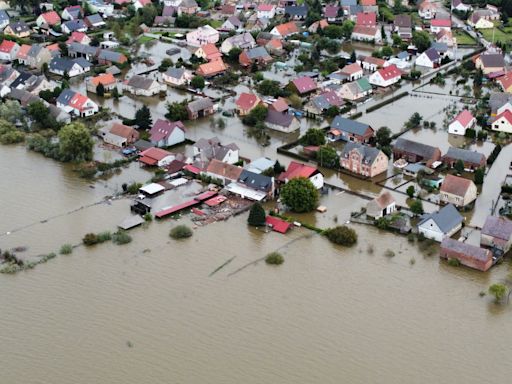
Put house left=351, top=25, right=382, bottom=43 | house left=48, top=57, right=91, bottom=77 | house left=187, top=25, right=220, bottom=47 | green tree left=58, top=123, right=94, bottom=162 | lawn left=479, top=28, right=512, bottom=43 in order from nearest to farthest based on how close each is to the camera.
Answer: green tree left=58, top=123, right=94, bottom=162
house left=48, top=57, right=91, bottom=77
house left=187, top=25, right=220, bottom=47
lawn left=479, top=28, right=512, bottom=43
house left=351, top=25, right=382, bottom=43

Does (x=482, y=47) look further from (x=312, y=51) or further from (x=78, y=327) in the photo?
(x=78, y=327)

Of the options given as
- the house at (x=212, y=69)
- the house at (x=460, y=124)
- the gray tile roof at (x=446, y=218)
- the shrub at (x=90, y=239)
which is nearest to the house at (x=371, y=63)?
the house at (x=212, y=69)

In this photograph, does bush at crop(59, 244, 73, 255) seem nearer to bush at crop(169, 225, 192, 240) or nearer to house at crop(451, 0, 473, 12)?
bush at crop(169, 225, 192, 240)

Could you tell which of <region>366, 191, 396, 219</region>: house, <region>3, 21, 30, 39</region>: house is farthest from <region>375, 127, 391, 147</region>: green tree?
<region>3, 21, 30, 39</region>: house

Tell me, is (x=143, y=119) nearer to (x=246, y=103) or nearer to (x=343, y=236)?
(x=246, y=103)

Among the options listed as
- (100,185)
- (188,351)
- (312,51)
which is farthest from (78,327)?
(312,51)

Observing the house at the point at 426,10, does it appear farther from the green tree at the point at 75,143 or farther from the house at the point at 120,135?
the green tree at the point at 75,143
